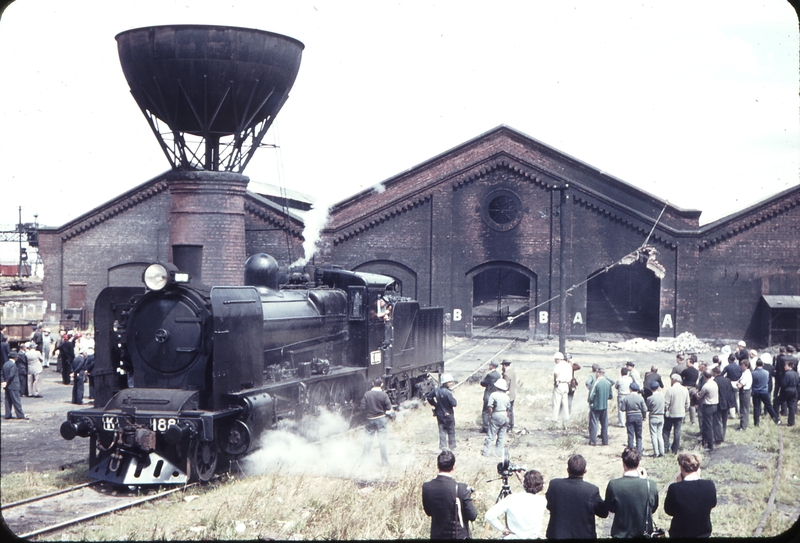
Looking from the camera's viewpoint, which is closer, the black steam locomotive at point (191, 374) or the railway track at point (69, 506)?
the railway track at point (69, 506)

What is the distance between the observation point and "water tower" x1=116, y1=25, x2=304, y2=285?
23.6 metres

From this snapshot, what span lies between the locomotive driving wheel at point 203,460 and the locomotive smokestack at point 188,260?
2469 millimetres

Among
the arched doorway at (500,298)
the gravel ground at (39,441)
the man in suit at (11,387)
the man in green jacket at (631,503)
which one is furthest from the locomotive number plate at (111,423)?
the arched doorway at (500,298)

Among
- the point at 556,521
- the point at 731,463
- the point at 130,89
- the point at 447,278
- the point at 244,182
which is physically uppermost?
Answer: the point at 130,89

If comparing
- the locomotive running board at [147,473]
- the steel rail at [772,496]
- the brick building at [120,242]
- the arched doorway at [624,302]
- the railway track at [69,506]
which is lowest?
the steel rail at [772,496]

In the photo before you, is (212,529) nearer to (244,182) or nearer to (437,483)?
(437,483)

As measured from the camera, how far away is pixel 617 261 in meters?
35.4

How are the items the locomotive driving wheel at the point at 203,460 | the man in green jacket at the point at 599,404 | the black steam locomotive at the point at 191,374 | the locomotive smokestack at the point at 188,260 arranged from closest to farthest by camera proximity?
the black steam locomotive at the point at 191,374, the locomotive driving wheel at the point at 203,460, the locomotive smokestack at the point at 188,260, the man in green jacket at the point at 599,404

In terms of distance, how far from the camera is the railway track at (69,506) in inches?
364

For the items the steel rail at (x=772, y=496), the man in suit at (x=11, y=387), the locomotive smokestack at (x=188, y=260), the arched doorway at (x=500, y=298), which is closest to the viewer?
the steel rail at (x=772, y=496)

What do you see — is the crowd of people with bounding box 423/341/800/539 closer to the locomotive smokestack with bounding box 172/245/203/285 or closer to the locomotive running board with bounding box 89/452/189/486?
the locomotive running board with bounding box 89/452/189/486

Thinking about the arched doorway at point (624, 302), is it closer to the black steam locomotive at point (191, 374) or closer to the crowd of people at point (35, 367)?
the crowd of people at point (35, 367)

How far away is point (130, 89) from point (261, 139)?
4.34 meters

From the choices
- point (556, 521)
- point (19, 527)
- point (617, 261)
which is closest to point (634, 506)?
point (556, 521)
